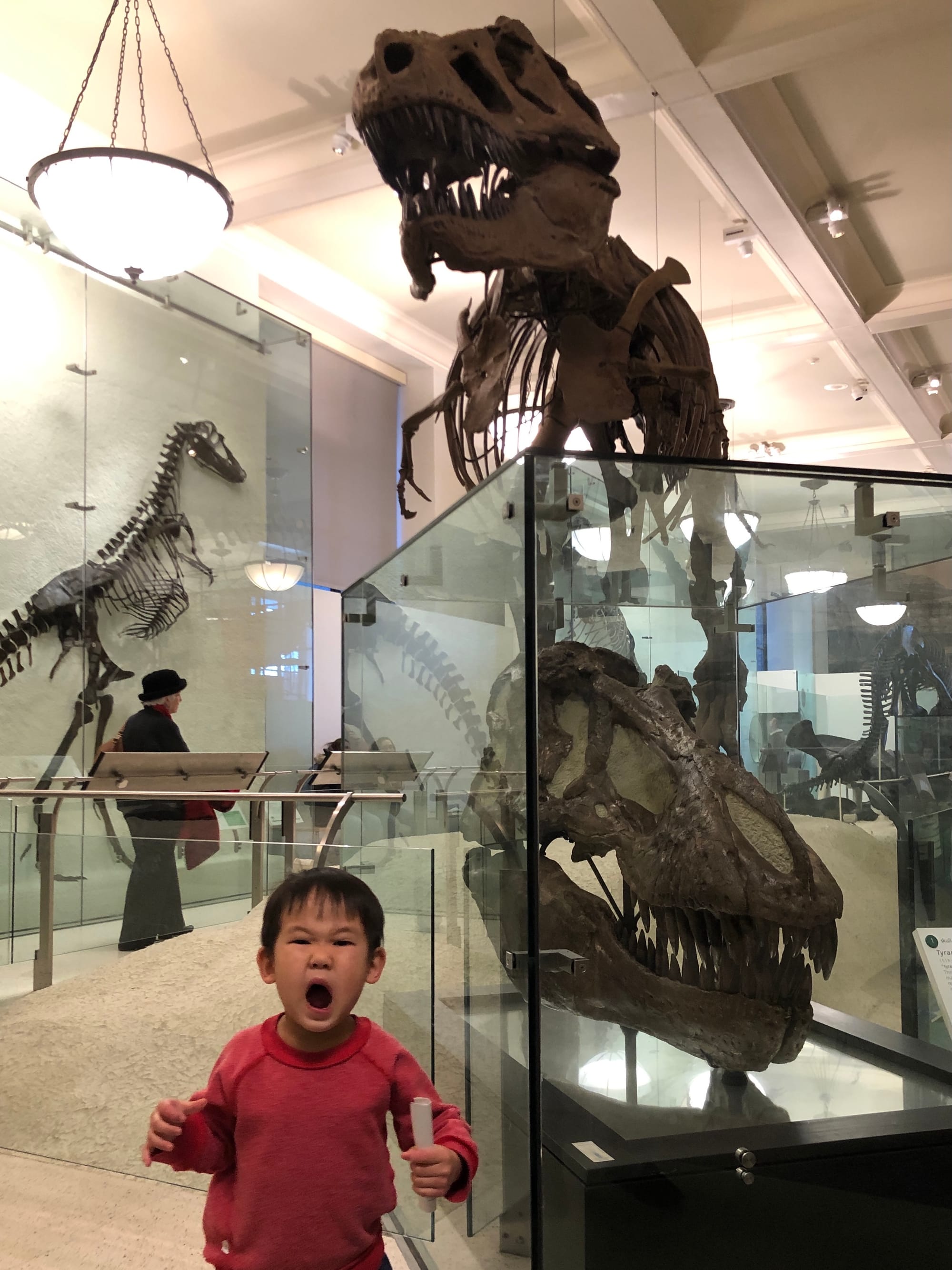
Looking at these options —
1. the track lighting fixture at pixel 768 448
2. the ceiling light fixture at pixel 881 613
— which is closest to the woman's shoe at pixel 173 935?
the ceiling light fixture at pixel 881 613

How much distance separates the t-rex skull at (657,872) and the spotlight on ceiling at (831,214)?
6.17 metres

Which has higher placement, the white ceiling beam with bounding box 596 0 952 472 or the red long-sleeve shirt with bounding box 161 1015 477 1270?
the white ceiling beam with bounding box 596 0 952 472

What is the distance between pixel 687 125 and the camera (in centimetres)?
640

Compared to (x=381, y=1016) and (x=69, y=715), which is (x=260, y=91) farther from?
(x=381, y=1016)

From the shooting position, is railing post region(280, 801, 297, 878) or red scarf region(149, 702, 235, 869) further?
railing post region(280, 801, 297, 878)

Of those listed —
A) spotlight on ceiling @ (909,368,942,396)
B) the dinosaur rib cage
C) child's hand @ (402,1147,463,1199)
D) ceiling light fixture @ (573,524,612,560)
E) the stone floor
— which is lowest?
the stone floor

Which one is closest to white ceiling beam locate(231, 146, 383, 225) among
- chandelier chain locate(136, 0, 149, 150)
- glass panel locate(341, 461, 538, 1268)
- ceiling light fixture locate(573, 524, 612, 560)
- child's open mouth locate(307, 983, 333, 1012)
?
chandelier chain locate(136, 0, 149, 150)

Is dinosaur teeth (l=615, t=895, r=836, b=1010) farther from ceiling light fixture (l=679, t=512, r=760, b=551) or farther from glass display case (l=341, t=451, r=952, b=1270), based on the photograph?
ceiling light fixture (l=679, t=512, r=760, b=551)

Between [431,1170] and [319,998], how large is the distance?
0.29 m

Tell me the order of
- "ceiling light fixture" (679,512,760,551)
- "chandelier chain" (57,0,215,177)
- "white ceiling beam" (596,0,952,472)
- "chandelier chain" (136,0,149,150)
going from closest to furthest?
"ceiling light fixture" (679,512,760,551) → "chandelier chain" (57,0,215,177) → "chandelier chain" (136,0,149,150) → "white ceiling beam" (596,0,952,472)

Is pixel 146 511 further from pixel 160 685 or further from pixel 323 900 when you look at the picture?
pixel 323 900

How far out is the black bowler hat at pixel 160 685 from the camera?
6.08 m

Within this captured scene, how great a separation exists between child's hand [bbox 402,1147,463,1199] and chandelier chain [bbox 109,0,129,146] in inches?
202

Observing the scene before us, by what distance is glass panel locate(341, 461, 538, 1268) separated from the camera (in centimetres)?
219
